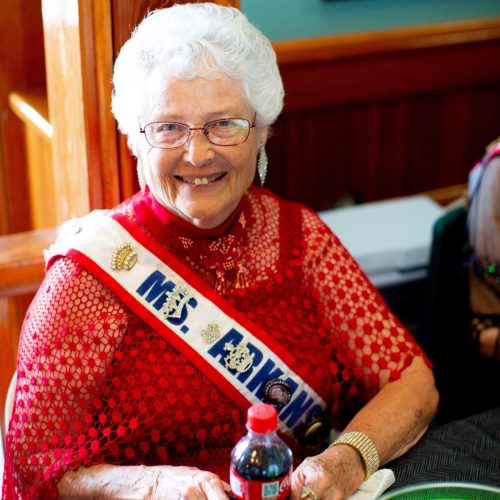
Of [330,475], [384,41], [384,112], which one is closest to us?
[330,475]

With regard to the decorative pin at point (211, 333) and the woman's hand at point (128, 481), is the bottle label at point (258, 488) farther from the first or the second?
the decorative pin at point (211, 333)

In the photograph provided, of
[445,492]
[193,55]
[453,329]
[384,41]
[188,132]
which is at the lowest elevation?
[453,329]

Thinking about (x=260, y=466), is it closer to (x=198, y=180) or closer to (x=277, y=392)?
(x=277, y=392)

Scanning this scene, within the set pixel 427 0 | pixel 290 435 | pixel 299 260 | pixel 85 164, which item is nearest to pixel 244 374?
pixel 290 435

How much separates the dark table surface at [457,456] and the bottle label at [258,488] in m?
0.27

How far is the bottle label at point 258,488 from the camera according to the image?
1264 millimetres

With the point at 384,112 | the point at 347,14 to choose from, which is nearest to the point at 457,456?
the point at 347,14

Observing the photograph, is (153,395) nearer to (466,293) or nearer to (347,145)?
(466,293)

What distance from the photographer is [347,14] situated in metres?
3.54

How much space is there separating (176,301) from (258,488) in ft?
1.74

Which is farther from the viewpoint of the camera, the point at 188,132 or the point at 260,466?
the point at 188,132

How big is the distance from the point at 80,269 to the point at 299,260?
19.1 inches

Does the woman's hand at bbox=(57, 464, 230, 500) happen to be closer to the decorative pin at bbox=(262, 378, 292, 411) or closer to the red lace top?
the red lace top

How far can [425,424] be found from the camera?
1.74m
